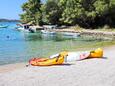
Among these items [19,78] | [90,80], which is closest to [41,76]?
[19,78]

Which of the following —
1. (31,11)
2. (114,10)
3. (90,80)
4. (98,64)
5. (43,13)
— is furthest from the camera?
(31,11)

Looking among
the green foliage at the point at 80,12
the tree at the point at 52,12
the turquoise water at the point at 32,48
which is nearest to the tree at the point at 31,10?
the green foliage at the point at 80,12

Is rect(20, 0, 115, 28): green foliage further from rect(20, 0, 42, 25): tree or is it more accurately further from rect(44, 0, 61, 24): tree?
rect(20, 0, 42, 25): tree

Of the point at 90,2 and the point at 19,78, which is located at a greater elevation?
the point at 90,2

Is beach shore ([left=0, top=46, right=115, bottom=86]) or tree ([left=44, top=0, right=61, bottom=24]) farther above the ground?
tree ([left=44, top=0, right=61, bottom=24])

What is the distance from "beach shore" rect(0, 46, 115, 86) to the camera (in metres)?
16.4

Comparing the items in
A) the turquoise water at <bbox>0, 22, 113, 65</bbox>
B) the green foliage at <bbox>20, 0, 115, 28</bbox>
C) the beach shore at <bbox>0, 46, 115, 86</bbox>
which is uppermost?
the green foliage at <bbox>20, 0, 115, 28</bbox>

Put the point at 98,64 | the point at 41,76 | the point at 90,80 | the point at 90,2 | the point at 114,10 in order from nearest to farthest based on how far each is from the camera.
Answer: the point at 90,80 → the point at 41,76 → the point at 98,64 → the point at 114,10 → the point at 90,2

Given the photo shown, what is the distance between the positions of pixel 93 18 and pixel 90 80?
6632cm

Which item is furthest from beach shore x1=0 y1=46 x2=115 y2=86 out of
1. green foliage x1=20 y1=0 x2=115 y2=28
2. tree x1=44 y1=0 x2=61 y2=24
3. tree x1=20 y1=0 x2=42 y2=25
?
tree x1=20 y1=0 x2=42 y2=25

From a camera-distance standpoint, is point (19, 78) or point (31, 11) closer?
point (19, 78)

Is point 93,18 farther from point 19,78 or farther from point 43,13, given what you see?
point 19,78

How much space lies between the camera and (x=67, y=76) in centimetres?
1809

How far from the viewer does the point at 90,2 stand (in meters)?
84.8
